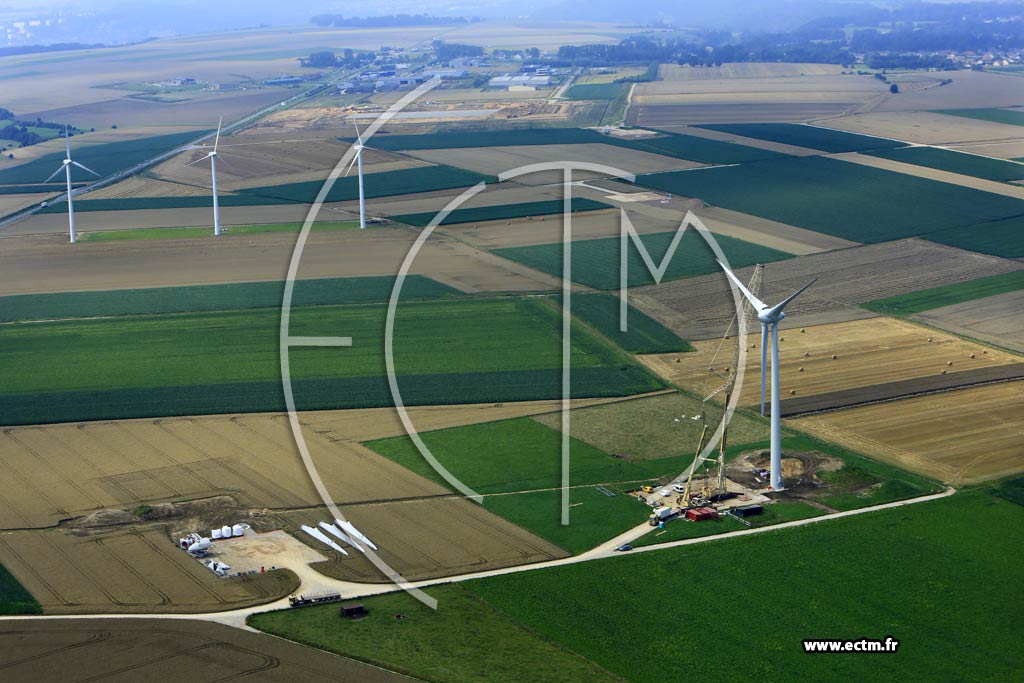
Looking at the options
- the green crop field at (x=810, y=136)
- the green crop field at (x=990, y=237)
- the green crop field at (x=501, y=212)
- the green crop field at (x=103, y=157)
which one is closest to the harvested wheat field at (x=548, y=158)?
the green crop field at (x=501, y=212)

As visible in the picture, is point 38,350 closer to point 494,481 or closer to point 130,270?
point 130,270

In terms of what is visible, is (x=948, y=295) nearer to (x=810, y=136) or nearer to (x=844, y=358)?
(x=844, y=358)

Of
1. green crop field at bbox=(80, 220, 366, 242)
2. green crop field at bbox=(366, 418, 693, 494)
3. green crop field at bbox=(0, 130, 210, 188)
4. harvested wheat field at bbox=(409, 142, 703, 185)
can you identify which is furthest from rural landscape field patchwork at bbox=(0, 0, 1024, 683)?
green crop field at bbox=(0, 130, 210, 188)

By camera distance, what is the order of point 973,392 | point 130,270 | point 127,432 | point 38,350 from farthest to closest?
point 130,270 → point 38,350 → point 973,392 → point 127,432

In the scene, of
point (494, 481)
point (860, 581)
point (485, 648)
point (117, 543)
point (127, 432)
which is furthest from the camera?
point (127, 432)

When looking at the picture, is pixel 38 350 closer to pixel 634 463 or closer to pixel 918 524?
pixel 634 463

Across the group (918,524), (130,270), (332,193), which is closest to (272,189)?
(332,193)

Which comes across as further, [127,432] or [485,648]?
[127,432]
